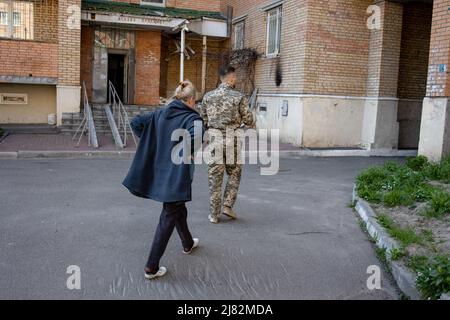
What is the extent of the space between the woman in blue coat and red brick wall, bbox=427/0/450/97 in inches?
273

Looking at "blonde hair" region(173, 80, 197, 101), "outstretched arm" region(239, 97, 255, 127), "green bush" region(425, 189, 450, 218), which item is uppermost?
"blonde hair" region(173, 80, 197, 101)

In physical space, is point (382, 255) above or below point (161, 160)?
below

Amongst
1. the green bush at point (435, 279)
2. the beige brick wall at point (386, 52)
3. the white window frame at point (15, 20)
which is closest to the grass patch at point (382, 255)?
the green bush at point (435, 279)

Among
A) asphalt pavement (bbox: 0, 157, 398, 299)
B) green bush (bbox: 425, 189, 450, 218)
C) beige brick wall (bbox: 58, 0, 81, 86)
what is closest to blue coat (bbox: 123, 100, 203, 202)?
asphalt pavement (bbox: 0, 157, 398, 299)

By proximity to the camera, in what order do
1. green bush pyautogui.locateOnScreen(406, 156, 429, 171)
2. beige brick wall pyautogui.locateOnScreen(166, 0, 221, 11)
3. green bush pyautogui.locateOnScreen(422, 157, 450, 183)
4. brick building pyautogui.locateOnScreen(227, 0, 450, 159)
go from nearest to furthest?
1. green bush pyautogui.locateOnScreen(422, 157, 450, 183)
2. green bush pyautogui.locateOnScreen(406, 156, 429, 171)
3. brick building pyautogui.locateOnScreen(227, 0, 450, 159)
4. beige brick wall pyautogui.locateOnScreen(166, 0, 221, 11)

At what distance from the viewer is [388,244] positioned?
505 centimetres

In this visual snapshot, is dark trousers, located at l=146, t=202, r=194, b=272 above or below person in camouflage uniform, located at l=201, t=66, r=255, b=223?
below

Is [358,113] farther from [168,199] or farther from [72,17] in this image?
[168,199]

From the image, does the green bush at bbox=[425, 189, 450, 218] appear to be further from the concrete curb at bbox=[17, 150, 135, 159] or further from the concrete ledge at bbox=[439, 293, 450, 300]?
the concrete curb at bbox=[17, 150, 135, 159]

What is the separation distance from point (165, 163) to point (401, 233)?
2.65m

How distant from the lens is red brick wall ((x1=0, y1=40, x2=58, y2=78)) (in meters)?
15.3

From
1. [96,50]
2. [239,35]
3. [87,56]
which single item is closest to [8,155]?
[87,56]

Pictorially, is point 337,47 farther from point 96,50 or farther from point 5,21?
point 5,21

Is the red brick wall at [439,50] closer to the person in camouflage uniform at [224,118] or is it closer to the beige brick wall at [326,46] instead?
the beige brick wall at [326,46]
